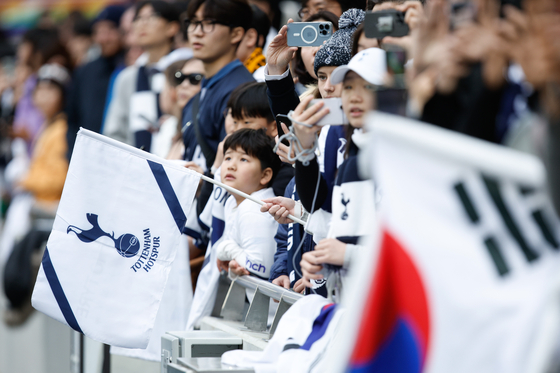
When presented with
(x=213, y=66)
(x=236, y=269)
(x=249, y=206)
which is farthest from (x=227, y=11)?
(x=236, y=269)

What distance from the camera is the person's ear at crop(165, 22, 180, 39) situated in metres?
6.92

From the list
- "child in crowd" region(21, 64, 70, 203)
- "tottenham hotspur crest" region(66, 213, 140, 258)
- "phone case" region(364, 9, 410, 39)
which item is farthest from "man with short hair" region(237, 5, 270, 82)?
"child in crowd" region(21, 64, 70, 203)

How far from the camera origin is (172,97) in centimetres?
598

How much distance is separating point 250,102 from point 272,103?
29.2 inches

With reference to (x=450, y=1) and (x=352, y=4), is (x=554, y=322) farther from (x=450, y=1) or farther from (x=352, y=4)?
(x=352, y=4)

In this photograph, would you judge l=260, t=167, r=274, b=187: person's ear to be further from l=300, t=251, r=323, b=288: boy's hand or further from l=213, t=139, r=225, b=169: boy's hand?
l=300, t=251, r=323, b=288: boy's hand

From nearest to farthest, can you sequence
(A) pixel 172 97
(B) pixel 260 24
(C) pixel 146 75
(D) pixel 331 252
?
1. (D) pixel 331 252
2. (B) pixel 260 24
3. (A) pixel 172 97
4. (C) pixel 146 75

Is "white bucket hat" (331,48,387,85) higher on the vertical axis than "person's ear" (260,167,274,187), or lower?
higher

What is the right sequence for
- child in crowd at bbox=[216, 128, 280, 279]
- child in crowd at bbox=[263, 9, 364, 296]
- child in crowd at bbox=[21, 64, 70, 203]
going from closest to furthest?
1. child in crowd at bbox=[263, 9, 364, 296]
2. child in crowd at bbox=[216, 128, 280, 279]
3. child in crowd at bbox=[21, 64, 70, 203]

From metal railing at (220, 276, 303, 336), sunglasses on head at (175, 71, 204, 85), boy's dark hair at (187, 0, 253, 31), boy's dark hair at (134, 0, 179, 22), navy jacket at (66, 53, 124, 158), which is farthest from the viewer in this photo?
navy jacket at (66, 53, 124, 158)

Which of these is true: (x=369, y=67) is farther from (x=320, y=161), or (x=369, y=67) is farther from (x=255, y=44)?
(x=255, y=44)

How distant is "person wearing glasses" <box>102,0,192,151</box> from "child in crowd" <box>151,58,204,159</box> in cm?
40

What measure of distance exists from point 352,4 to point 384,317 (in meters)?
2.76

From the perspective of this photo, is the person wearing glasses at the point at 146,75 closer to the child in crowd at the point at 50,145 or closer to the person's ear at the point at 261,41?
the child in crowd at the point at 50,145
